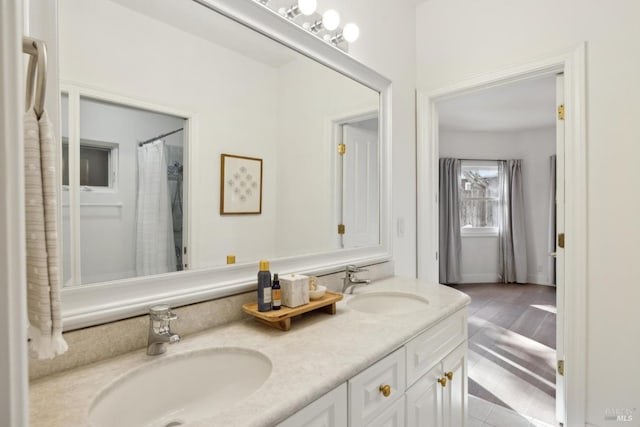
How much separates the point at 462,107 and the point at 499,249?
2.57 m

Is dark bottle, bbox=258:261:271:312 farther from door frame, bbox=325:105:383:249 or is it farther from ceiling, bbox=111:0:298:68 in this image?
ceiling, bbox=111:0:298:68

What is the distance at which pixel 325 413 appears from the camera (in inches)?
30.9

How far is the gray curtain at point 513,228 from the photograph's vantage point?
521 centimetres

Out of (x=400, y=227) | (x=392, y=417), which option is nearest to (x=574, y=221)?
(x=400, y=227)

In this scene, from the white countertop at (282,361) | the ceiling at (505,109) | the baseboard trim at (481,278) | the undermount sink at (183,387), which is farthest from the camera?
the baseboard trim at (481,278)

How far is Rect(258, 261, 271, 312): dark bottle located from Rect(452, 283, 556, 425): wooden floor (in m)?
1.64

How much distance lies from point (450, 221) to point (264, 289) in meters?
4.77

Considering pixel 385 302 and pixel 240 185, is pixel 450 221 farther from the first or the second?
pixel 240 185

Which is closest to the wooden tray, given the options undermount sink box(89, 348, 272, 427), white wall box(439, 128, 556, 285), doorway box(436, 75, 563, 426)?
undermount sink box(89, 348, 272, 427)

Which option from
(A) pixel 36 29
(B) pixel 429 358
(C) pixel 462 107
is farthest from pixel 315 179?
(C) pixel 462 107

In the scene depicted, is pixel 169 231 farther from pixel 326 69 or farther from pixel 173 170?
pixel 326 69

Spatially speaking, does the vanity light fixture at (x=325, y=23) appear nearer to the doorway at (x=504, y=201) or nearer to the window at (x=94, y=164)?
the window at (x=94, y=164)

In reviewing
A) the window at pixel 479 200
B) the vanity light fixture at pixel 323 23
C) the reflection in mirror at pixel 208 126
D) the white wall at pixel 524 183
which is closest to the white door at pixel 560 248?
the reflection in mirror at pixel 208 126

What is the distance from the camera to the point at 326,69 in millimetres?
1586
